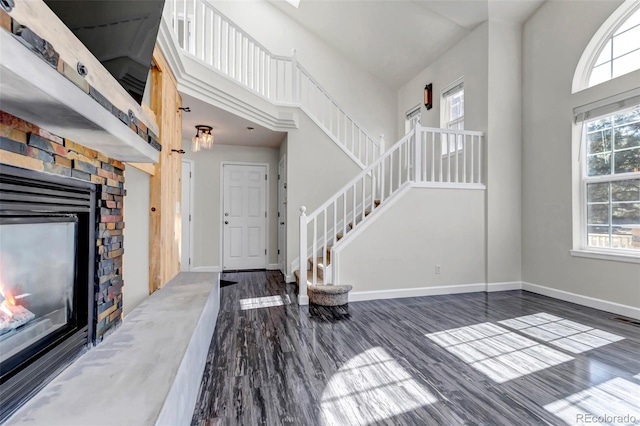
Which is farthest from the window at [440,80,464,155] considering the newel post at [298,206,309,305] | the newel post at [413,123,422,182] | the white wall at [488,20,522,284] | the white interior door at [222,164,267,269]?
the white interior door at [222,164,267,269]

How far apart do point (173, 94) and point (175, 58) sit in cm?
35

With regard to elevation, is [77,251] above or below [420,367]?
above

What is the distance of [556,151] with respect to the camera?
4.14 metres

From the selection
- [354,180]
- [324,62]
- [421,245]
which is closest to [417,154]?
[354,180]

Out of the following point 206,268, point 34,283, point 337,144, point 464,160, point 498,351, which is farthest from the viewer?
point 206,268

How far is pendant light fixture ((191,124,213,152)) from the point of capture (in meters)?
4.55

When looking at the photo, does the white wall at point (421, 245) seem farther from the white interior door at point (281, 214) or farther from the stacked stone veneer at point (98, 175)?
the stacked stone veneer at point (98, 175)

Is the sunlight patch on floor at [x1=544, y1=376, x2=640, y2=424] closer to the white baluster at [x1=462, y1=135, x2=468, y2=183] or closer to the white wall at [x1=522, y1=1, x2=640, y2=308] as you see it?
the white wall at [x1=522, y1=1, x2=640, y2=308]

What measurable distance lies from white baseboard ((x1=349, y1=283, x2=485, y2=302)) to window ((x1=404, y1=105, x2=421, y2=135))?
3383 mm

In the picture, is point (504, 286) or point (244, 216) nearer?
point (504, 286)

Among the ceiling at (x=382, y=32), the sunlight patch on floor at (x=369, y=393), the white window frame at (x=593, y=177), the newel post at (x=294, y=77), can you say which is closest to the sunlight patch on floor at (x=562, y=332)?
the white window frame at (x=593, y=177)

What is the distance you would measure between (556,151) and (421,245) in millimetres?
2064

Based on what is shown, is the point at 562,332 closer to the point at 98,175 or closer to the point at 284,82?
the point at 98,175

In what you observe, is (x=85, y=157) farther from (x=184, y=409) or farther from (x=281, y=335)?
(x=281, y=335)
